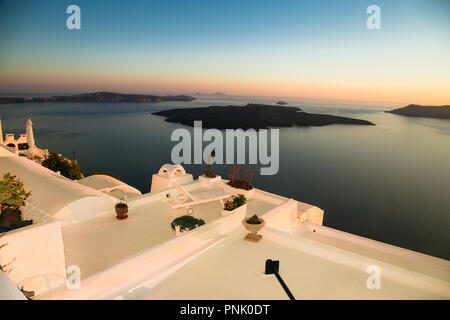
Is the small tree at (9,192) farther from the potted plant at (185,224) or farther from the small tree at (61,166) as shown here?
the small tree at (61,166)

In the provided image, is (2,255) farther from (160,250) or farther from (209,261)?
(209,261)

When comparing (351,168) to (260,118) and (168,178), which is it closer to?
(260,118)

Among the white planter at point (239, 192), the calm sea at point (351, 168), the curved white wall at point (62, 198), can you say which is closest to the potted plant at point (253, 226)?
the white planter at point (239, 192)

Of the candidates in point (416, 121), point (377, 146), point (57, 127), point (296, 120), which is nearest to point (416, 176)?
point (377, 146)

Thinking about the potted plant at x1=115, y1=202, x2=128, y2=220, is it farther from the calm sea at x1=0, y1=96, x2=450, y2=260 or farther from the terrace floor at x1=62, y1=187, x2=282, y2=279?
the calm sea at x1=0, y1=96, x2=450, y2=260

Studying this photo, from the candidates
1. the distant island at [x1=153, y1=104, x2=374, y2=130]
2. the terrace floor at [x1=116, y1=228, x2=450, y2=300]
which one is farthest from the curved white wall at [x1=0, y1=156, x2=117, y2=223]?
the distant island at [x1=153, y1=104, x2=374, y2=130]
